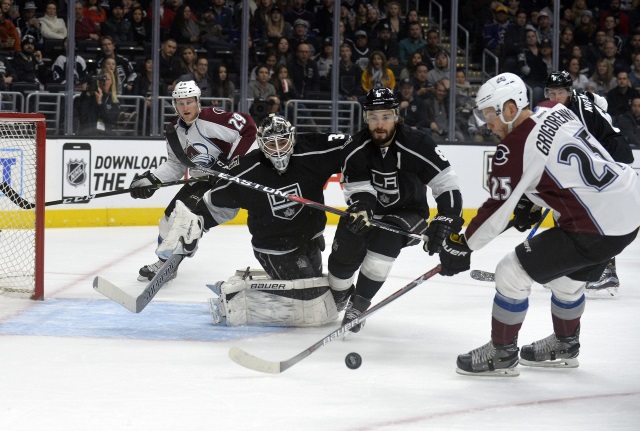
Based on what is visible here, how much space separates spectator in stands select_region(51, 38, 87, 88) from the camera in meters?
7.69

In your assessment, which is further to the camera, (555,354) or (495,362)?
(555,354)

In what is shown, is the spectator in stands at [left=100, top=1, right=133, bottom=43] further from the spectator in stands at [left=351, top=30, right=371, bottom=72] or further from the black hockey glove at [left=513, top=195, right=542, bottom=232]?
the black hockey glove at [left=513, top=195, right=542, bottom=232]

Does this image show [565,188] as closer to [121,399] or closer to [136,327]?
[121,399]

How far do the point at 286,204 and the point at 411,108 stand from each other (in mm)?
4700

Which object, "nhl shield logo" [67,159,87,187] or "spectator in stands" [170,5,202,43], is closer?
"nhl shield logo" [67,159,87,187]

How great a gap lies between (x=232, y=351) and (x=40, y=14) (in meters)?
5.61

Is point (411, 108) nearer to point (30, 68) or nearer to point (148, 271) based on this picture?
point (30, 68)

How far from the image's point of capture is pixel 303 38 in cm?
902

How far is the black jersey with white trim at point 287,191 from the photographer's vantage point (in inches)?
168

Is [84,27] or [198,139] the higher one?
[84,27]

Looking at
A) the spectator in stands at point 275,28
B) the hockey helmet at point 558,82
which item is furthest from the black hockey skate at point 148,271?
the spectator in stands at point 275,28

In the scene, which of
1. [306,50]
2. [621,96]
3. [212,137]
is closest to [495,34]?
[621,96]

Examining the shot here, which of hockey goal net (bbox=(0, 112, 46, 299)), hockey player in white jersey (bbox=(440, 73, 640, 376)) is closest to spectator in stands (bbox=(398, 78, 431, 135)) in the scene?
hockey goal net (bbox=(0, 112, 46, 299))

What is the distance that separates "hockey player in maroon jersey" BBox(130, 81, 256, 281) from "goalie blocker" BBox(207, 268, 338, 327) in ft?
4.26
